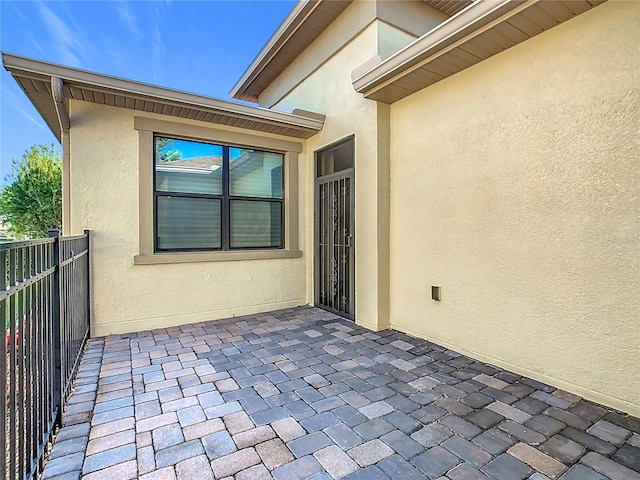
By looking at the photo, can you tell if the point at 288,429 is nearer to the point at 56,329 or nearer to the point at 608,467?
the point at 56,329

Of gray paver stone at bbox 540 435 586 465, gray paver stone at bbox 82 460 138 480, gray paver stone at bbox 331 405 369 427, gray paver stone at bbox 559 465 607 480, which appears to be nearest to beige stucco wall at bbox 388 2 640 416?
gray paver stone at bbox 540 435 586 465

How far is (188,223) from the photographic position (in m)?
4.65

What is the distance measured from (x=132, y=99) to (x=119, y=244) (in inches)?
67.8

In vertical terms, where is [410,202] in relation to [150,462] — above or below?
above

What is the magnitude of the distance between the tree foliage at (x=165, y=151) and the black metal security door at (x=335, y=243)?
2.07 m

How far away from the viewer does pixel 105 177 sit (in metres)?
4.07

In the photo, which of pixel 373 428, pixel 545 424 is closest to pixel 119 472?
pixel 373 428

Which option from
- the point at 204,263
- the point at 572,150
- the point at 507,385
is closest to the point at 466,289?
the point at 507,385

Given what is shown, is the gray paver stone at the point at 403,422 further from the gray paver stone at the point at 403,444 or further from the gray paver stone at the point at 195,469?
the gray paver stone at the point at 195,469

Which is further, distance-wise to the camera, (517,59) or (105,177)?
(105,177)

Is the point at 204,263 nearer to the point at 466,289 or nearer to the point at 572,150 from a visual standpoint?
the point at 466,289

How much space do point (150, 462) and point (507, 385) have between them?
262 cm

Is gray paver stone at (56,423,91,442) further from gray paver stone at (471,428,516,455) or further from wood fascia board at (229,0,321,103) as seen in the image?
wood fascia board at (229,0,321,103)

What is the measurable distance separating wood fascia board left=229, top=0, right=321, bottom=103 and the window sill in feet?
11.9
